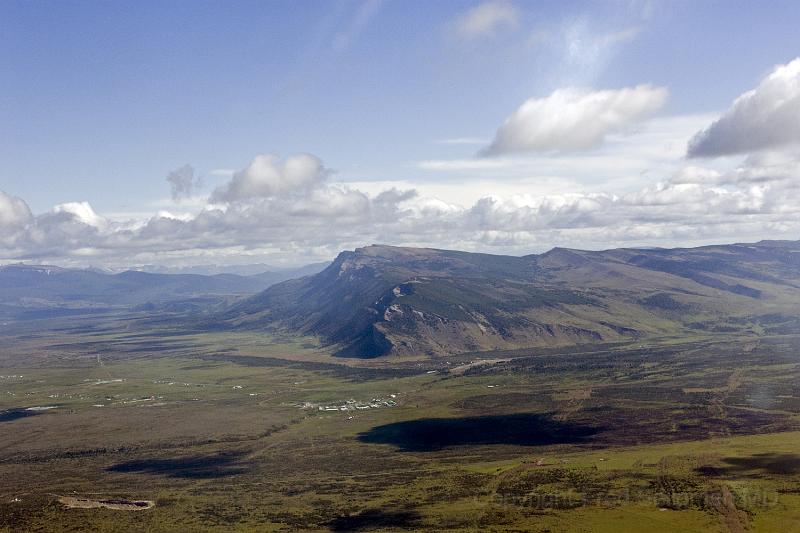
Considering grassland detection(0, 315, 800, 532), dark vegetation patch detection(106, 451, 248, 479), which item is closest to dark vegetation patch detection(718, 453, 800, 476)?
grassland detection(0, 315, 800, 532)

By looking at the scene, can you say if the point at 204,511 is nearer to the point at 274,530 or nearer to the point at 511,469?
the point at 274,530

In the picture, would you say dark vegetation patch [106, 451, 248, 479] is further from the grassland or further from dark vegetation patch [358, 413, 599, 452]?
dark vegetation patch [358, 413, 599, 452]

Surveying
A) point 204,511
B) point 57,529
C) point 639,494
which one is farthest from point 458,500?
point 57,529

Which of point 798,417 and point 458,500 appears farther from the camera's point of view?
point 798,417

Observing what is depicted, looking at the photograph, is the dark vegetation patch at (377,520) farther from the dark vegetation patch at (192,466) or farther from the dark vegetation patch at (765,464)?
the dark vegetation patch at (765,464)

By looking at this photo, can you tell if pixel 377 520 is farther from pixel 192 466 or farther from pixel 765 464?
pixel 765 464
